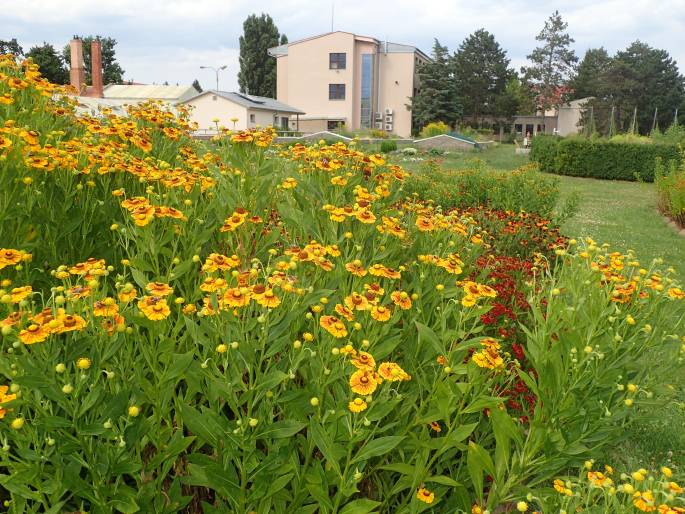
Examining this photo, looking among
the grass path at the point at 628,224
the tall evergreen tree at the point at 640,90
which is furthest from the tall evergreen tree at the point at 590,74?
the grass path at the point at 628,224

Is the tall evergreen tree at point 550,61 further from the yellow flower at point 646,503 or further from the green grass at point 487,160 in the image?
the yellow flower at point 646,503

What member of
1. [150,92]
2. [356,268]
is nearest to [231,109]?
[150,92]

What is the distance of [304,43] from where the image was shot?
38375 mm

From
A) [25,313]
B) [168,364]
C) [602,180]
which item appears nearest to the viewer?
[25,313]

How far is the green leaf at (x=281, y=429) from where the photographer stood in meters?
1.85

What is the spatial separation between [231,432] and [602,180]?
21532 mm

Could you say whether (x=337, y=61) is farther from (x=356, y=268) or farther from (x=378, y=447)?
(x=378, y=447)

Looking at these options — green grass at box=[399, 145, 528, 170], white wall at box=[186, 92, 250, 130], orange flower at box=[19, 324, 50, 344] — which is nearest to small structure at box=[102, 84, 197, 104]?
white wall at box=[186, 92, 250, 130]

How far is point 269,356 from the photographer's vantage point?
1.95 metres

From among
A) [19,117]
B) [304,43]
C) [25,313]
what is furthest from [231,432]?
[304,43]

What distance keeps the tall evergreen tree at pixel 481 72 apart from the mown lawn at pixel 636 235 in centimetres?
2715

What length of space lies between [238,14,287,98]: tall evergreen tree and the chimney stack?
1942 centimetres

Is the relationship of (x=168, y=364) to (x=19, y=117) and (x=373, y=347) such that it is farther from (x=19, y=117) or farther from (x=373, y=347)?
(x=19, y=117)

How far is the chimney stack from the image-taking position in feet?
99.8
